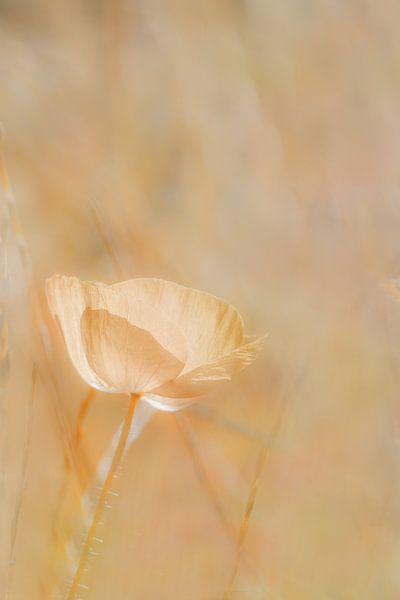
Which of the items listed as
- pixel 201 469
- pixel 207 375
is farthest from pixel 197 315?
pixel 201 469

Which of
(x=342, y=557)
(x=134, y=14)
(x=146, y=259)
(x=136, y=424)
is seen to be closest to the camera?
(x=136, y=424)

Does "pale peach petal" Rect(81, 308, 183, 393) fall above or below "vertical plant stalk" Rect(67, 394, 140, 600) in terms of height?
above

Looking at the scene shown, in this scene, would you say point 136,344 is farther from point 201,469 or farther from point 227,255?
point 227,255

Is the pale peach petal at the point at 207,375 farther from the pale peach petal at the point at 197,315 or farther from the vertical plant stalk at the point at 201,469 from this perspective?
the vertical plant stalk at the point at 201,469

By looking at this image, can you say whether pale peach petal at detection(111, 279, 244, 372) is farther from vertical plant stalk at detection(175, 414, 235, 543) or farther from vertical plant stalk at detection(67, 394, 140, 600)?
vertical plant stalk at detection(175, 414, 235, 543)

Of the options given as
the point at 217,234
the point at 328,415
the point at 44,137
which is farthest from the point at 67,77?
the point at 328,415

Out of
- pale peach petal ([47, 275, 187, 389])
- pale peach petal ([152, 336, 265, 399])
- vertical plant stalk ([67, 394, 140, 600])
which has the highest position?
pale peach petal ([47, 275, 187, 389])

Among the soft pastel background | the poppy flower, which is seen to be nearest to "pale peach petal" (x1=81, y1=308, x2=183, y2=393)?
the poppy flower

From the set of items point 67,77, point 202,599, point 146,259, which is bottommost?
point 202,599

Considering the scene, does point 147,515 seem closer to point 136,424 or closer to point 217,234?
point 136,424
